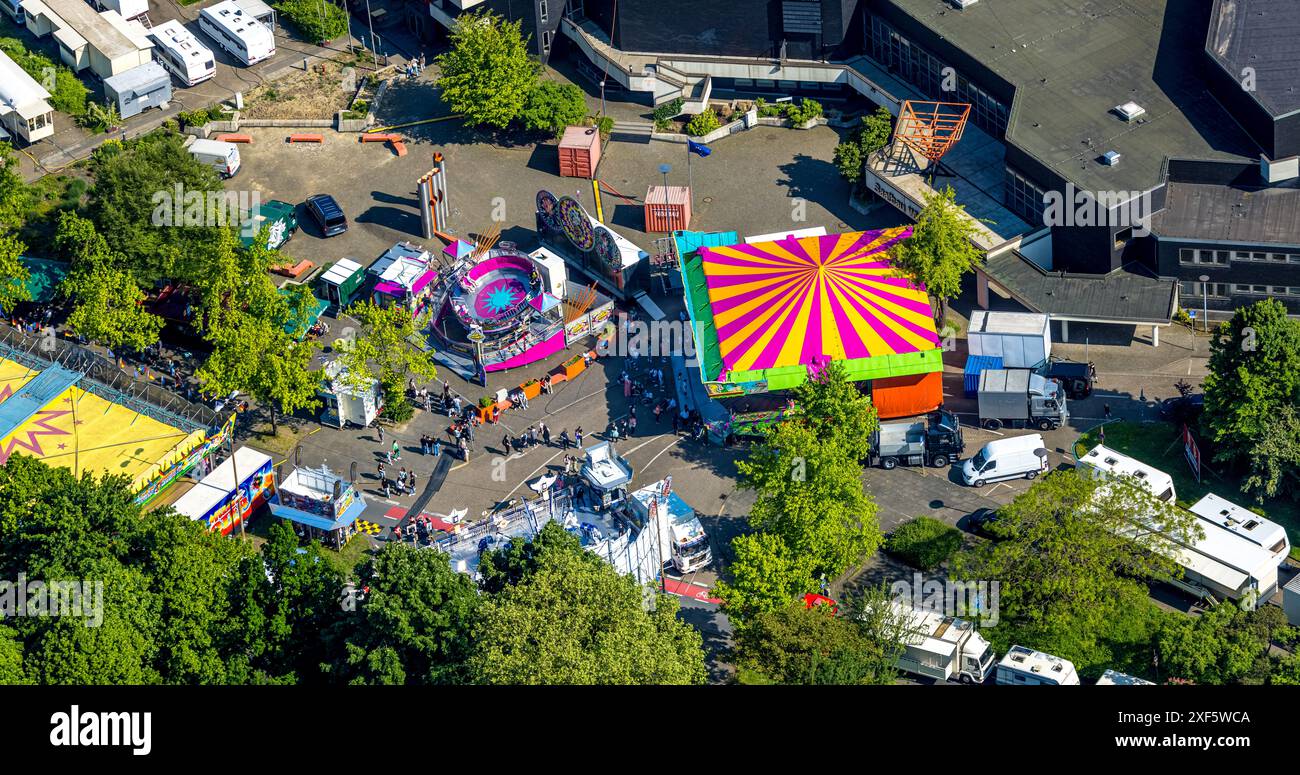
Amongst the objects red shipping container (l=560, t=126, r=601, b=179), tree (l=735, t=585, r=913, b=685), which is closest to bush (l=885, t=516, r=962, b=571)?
tree (l=735, t=585, r=913, b=685)

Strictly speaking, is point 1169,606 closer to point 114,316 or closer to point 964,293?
point 964,293

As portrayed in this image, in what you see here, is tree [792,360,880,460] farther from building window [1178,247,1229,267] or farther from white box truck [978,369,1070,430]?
building window [1178,247,1229,267]

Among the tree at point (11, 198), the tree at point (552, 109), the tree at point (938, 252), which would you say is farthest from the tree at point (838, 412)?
the tree at point (11, 198)

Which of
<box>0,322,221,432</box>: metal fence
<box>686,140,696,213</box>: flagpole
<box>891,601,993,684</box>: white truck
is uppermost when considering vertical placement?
<box>686,140,696,213</box>: flagpole

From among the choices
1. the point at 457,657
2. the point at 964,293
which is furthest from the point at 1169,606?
the point at 457,657

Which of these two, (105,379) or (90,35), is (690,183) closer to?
(105,379)

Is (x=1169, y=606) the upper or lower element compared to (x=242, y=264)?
lower

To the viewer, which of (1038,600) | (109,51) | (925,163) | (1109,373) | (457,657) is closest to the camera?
(457,657)
